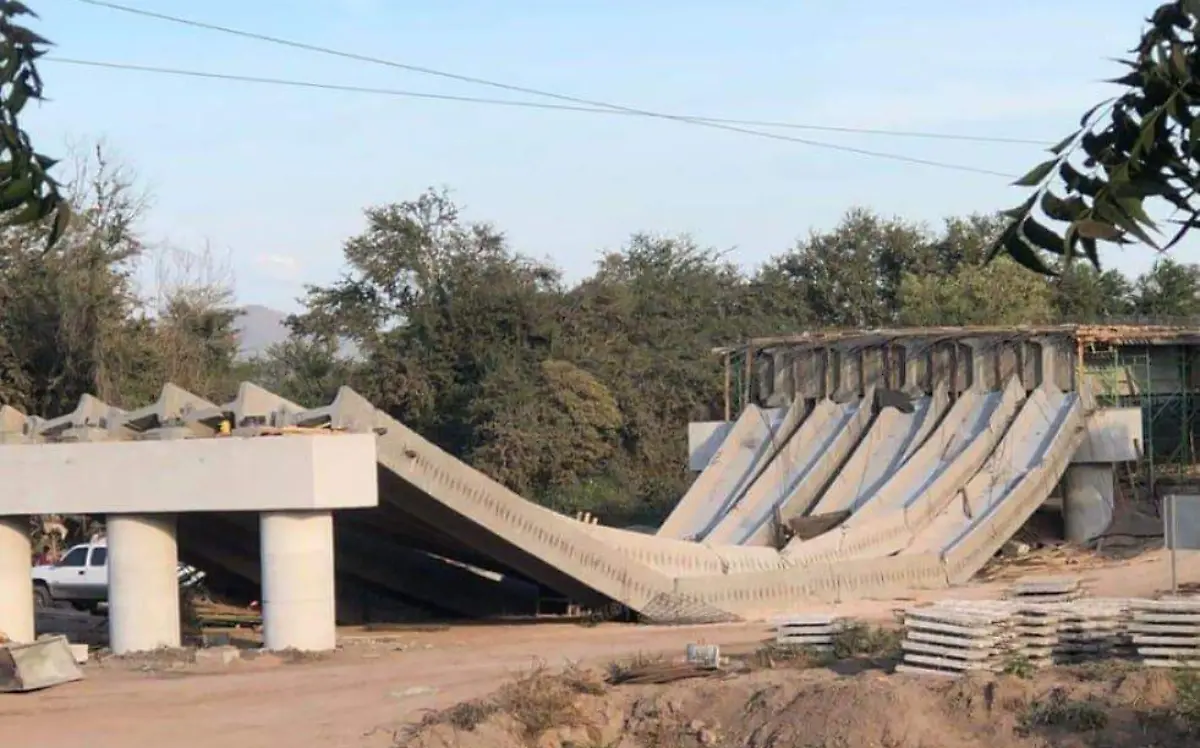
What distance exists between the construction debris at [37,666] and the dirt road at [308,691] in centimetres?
18

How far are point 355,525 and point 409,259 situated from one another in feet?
102

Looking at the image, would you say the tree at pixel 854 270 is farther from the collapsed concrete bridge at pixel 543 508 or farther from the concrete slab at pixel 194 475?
the concrete slab at pixel 194 475

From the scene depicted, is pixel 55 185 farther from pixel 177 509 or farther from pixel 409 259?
pixel 409 259

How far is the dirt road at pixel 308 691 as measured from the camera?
17969 millimetres

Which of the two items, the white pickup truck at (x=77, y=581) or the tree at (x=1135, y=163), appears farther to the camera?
the white pickup truck at (x=77, y=581)

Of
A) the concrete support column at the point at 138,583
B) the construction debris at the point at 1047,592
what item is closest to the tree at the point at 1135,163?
the construction debris at the point at 1047,592

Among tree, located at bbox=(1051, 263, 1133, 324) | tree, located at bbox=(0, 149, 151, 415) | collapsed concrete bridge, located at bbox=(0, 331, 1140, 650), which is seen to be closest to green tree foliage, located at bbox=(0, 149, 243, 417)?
tree, located at bbox=(0, 149, 151, 415)

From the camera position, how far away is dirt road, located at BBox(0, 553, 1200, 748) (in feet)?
59.0

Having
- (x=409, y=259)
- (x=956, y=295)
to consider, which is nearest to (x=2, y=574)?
(x=409, y=259)

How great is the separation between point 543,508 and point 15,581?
7.53 m

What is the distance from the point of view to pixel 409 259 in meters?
58.9

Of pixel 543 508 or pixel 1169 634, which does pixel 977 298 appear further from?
pixel 1169 634

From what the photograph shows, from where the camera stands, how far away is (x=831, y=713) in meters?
16.9

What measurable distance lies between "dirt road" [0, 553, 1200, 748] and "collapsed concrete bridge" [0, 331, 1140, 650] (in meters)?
1.19
